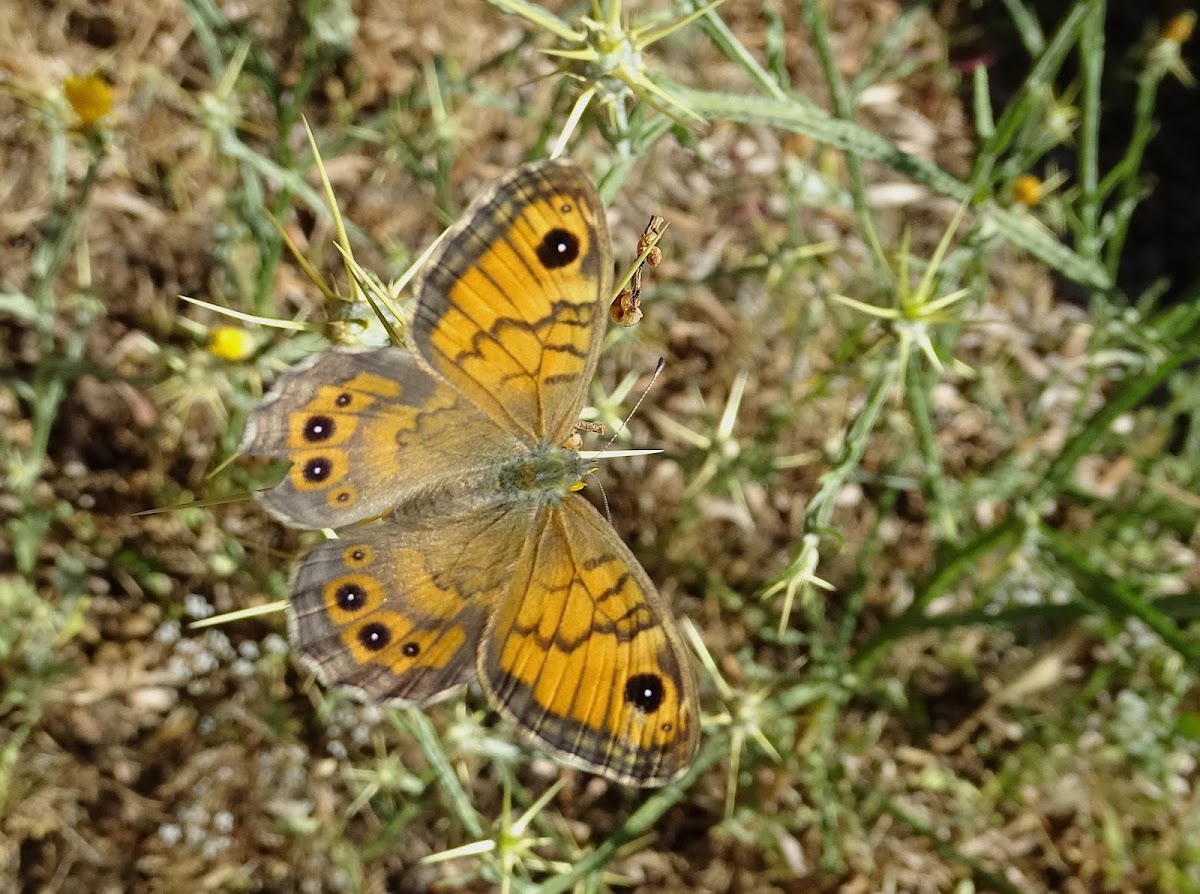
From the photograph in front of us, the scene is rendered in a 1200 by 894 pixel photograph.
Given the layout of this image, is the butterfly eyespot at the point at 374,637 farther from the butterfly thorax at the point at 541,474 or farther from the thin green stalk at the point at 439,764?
the butterfly thorax at the point at 541,474

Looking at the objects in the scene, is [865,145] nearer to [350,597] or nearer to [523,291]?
[523,291]

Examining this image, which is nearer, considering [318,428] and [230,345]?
[318,428]

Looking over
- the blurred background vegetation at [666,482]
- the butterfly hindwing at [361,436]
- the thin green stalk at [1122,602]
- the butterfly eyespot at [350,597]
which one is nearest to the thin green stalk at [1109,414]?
the blurred background vegetation at [666,482]

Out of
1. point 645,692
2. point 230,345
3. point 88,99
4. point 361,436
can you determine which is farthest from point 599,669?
point 88,99

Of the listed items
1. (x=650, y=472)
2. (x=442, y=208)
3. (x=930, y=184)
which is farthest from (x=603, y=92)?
(x=650, y=472)

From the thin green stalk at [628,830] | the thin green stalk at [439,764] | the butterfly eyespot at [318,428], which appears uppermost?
the butterfly eyespot at [318,428]

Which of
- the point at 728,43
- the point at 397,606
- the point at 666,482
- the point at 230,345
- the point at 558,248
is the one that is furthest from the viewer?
the point at 666,482

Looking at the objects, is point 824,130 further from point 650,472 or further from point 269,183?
point 269,183

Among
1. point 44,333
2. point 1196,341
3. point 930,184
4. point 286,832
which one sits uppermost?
point 930,184
